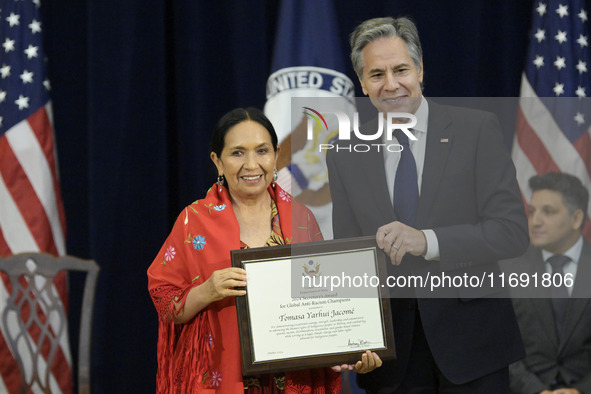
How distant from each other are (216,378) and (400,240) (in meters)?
0.71

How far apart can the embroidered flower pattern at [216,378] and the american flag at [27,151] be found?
4.84ft

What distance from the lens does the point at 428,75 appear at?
3.48 meters

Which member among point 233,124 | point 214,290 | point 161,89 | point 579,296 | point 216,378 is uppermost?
point 161,89

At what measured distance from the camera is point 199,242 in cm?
222

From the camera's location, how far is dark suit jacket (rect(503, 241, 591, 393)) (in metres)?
2.05

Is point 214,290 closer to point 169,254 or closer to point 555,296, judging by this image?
point 169,254

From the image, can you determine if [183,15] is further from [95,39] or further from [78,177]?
[78,177]

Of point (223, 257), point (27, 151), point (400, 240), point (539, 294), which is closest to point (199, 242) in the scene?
point (223, 257)

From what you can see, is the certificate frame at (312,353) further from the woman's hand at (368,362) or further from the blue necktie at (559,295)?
the blue necktie at (559,295)

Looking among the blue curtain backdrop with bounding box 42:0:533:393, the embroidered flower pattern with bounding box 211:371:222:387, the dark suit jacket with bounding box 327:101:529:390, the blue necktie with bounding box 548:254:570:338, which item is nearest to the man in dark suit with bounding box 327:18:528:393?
the dark suit jacket with bounding box 327:101:529:390

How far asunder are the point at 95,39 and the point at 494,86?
1.99 meters

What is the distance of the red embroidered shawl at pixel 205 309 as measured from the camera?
2158 millimetres

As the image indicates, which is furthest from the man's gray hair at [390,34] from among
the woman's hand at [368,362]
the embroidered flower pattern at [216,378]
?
the embroidered flower pattern at [216,378]

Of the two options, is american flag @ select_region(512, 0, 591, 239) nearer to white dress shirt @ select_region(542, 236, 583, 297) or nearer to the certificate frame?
white dress shirt @ select_region(542, 236, 583, 297)
